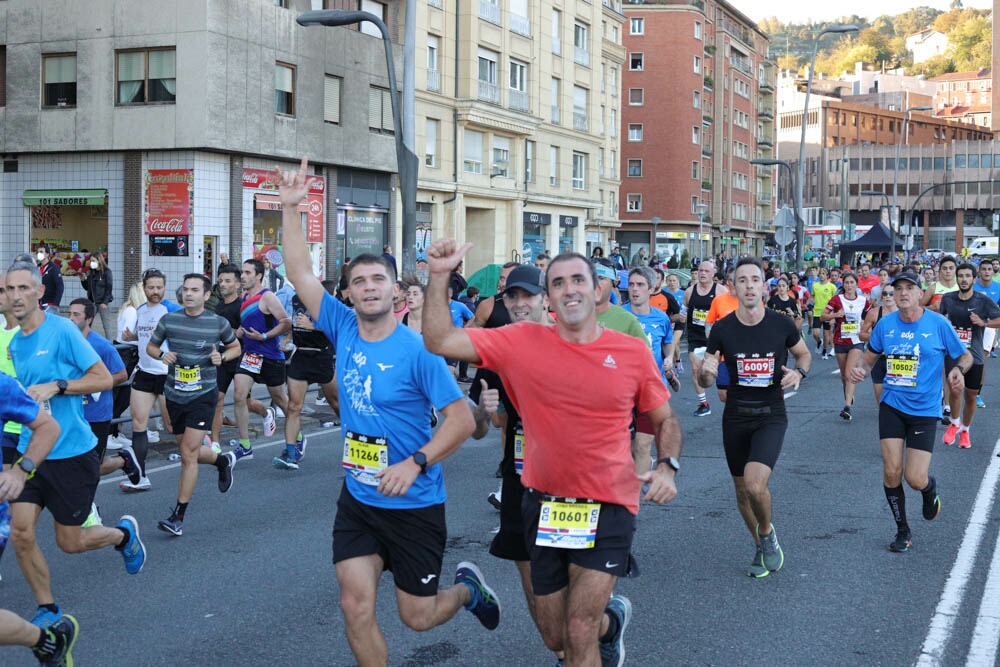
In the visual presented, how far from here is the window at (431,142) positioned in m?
37.8

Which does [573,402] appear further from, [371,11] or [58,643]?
[371,11]

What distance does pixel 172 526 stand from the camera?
765cm

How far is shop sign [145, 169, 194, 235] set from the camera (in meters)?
27.9

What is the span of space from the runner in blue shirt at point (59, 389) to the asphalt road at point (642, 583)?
2.08 ft

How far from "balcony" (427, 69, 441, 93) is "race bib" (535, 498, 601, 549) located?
113ft

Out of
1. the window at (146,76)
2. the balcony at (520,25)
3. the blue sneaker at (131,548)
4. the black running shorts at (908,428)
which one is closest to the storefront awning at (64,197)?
the window at (146,76)

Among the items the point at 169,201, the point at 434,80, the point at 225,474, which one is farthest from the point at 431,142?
the point at 225,474

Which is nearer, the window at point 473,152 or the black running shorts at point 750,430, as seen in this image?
the black running shorts at point 750,430

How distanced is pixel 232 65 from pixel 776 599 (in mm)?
24939

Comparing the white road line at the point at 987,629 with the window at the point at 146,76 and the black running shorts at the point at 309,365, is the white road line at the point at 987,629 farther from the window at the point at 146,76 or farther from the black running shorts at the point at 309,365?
the window at the point at 146,76

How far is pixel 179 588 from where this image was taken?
6.42 m

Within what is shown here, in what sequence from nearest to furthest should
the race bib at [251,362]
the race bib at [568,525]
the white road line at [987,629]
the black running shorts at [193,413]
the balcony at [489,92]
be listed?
the race bib at [568,525] < the white road line at [987,629] < the black running shorts at [193,413] < the race bib at [251,362] < the balcony at [489,92]

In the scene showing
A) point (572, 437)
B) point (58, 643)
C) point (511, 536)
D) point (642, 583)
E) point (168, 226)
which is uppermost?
point (168, 226)

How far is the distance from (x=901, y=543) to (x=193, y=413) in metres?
4.93
